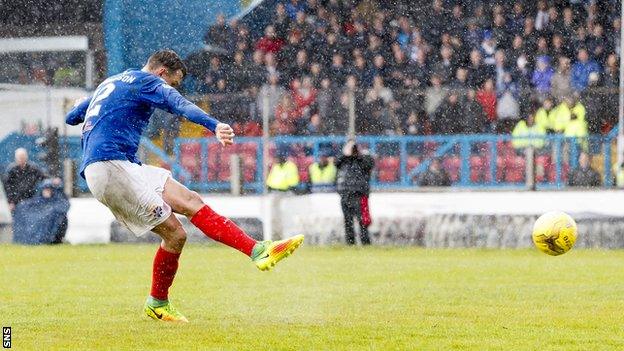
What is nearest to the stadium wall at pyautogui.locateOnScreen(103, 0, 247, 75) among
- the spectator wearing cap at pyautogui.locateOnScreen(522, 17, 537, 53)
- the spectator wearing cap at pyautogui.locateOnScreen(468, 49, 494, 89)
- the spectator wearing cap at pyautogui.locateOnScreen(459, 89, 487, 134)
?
the spectator wearing cap at pyautogui.locateOnScreen(468, 49, 494, 89)

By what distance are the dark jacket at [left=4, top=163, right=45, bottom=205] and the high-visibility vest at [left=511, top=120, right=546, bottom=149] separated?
22.6 feet

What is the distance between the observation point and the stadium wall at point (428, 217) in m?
16.3

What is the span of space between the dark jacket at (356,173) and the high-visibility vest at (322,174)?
457mm

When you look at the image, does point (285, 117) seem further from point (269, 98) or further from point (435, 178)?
point (435, 178)

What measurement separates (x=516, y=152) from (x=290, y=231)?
3302mm

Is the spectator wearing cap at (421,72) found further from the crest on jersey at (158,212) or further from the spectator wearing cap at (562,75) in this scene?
the crest on jersey at (158,212)

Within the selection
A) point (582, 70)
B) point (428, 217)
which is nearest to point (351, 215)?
point (428, 217)

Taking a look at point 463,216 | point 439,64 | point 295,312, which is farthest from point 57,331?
point 439,64

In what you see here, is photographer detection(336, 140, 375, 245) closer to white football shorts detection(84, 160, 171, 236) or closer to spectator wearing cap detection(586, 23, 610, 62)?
spectator wearing cap detection(586, 23, 610, 62)

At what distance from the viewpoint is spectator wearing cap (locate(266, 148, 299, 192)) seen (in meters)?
17.1

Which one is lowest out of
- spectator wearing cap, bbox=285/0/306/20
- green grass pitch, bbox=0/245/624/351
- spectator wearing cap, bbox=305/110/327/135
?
green grass pitch, bbox=0/245/624/351

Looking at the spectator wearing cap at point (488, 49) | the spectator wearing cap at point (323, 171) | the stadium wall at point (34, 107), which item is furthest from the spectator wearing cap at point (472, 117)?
the stadium wall at point (34, 107)

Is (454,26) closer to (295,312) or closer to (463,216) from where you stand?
(463,216)

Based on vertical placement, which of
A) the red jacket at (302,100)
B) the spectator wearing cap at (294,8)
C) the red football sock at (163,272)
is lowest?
the red football sock at (163,272)
